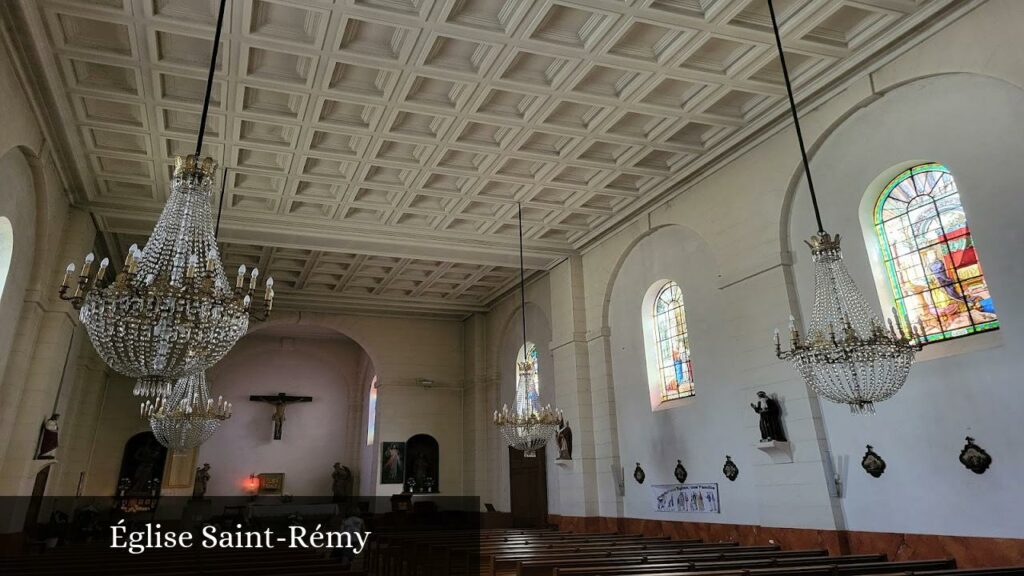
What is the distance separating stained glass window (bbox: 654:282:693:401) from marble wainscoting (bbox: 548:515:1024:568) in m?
2.21

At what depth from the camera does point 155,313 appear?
438 centimetres

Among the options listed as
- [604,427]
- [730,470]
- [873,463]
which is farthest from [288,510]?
[873,463]

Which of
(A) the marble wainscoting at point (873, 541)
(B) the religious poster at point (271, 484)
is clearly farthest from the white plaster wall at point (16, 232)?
(B) the religious poster at point (271, 484)

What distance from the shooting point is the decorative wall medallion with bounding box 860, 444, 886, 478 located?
726cm

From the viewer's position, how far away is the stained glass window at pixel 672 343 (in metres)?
10.9

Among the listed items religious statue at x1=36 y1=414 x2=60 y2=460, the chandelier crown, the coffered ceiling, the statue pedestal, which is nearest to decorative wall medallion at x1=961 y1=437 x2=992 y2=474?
the statue pedestal

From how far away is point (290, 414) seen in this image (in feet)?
74.9

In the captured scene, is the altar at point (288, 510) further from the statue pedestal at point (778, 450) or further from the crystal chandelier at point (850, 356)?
the crystal chandelier at point (850, 356)

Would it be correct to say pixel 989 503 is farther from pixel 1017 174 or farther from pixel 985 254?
pixel 1017 174

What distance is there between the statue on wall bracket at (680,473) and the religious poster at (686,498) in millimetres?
83

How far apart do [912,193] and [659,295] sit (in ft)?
16.0

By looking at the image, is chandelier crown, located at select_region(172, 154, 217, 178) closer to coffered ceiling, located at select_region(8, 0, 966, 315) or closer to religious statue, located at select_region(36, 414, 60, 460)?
coffered ceiling, located at select_region(8, 0, 966, 315)

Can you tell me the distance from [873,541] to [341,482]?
17614 millimetres

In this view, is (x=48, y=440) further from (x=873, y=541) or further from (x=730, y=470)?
(x=873, y=541)
